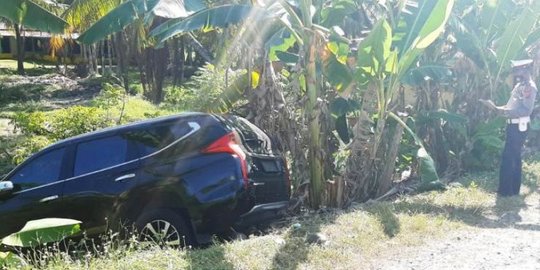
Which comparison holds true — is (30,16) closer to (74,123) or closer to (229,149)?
(74,123)

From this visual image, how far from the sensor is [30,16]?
11109 millimetres

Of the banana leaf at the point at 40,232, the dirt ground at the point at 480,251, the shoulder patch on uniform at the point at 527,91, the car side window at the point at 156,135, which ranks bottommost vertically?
the dirt ground at the point at 480,251

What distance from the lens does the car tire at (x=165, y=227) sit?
5805mm

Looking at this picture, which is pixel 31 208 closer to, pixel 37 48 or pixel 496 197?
pixel 496 197

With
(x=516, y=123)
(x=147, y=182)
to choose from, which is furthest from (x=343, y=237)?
(x=516, y=123)

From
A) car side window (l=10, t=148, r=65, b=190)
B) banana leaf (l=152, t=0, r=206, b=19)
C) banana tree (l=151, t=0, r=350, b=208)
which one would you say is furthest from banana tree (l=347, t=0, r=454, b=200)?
car side window (l=10, t=148, r=65, b=190)

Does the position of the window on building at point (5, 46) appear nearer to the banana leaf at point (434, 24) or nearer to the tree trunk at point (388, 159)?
the tree trunk at point (388, 159)

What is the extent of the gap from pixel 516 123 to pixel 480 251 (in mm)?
3302

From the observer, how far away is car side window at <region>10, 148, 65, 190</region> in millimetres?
6148

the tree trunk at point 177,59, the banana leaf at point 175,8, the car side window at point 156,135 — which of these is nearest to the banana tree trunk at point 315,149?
the banana leaf at point 175,8

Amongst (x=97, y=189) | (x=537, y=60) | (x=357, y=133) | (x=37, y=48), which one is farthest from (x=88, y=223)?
(x=37, y=48)

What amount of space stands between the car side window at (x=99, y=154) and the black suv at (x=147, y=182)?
0.01 m

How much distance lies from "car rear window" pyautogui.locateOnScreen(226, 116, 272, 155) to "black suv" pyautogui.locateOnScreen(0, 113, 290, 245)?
12cm

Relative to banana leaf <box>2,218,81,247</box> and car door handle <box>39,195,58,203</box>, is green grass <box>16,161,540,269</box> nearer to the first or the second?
banana leaf <box>2,218,81,247</box>
